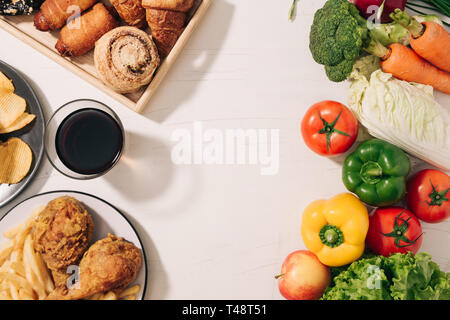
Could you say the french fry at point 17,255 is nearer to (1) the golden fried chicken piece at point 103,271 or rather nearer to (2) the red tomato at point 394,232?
(1) the golden fried chicken piece at point 103,271

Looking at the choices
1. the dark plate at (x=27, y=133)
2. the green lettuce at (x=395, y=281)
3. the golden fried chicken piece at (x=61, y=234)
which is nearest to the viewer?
the green lettuce at (x=395, y=281)

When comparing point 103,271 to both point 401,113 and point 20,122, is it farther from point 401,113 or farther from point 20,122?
point 401,113

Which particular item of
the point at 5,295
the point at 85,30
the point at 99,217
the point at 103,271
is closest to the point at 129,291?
the point at 103,271

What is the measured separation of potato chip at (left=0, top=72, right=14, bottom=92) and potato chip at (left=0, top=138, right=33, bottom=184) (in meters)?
0.18

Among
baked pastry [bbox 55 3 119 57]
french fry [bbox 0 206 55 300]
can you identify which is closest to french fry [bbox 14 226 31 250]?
french fry [bbox 0 206 55 300]

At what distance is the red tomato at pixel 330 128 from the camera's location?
1.35m

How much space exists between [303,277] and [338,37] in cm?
80

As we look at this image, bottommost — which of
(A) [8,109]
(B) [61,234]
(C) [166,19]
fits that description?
(B) [61,234]

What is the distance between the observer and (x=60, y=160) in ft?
4.25

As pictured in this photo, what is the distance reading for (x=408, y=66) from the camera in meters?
1.40

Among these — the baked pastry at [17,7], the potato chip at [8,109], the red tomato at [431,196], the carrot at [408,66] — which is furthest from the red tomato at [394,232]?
the baked pastry at [17,7]

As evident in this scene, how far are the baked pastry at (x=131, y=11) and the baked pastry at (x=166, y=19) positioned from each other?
36 mm

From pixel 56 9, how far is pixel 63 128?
1.31ft

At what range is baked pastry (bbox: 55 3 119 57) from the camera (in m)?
1.35
